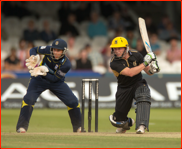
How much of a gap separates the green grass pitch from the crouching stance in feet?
1.52

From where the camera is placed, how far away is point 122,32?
17391 millimetres

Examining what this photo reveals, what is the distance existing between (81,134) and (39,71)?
1.51m

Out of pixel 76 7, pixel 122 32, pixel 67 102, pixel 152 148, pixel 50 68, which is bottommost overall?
pixel 152 148

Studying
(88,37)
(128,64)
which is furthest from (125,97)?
(88,37)

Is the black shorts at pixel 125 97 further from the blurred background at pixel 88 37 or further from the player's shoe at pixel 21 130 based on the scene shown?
the blurred background at pixel 88 37

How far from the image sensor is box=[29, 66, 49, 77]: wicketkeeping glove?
23.4ft

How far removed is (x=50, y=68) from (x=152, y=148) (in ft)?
10.9

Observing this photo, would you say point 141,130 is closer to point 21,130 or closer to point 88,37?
point 21,130

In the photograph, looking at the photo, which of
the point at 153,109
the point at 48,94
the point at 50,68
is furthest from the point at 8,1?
the point at 50,68

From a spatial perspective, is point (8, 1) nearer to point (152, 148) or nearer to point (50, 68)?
point (50, 68)

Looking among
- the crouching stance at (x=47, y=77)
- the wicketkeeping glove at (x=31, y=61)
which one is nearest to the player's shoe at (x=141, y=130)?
the crouching stance at (x=47, y=77)

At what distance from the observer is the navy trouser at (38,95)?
285 inches

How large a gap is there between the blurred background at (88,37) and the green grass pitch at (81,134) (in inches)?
32.8

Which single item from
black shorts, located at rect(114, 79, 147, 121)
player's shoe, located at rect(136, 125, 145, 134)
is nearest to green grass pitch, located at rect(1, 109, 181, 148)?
player's shoe, located at rect(136, 125, 145, 134)
